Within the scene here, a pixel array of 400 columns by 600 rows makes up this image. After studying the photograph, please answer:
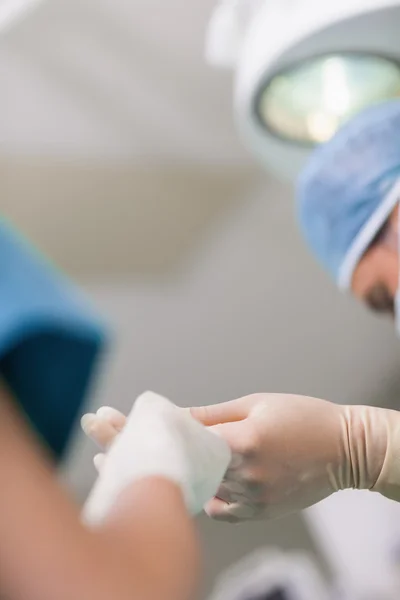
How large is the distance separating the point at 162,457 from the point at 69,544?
0.08 m

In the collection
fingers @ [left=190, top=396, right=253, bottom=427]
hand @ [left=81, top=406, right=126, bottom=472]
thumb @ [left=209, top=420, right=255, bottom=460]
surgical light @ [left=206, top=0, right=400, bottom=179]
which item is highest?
surgical light @ [left=206, top=0, right=400, bottom=179]

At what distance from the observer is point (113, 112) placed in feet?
3.33

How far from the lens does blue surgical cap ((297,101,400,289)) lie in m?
0.83

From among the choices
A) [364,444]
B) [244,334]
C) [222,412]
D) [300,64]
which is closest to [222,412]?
[222,412]

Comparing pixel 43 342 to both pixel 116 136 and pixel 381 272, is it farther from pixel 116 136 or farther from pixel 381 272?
pixel 116 136

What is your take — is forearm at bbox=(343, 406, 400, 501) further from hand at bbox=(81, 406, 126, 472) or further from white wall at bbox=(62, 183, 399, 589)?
hand at bbox=(81, 406, 126, 472)

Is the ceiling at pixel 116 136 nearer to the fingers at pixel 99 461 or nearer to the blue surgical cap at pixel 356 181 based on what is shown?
the blue surgical cap at pixel 356 181

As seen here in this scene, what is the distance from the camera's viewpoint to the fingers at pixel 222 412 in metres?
0.44

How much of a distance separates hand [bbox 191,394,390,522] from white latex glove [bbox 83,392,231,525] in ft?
0.08

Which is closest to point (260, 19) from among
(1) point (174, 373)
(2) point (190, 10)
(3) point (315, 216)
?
(2) point (190, 10)

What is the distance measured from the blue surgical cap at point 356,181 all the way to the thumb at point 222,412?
460 millimetres

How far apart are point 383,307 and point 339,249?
10 centimetres

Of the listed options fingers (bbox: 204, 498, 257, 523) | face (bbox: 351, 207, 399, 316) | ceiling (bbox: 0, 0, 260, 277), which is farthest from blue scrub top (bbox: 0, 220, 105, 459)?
ceiling (bbox: 0, 0, 260, 277)

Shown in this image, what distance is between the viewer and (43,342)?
1.09 ft
